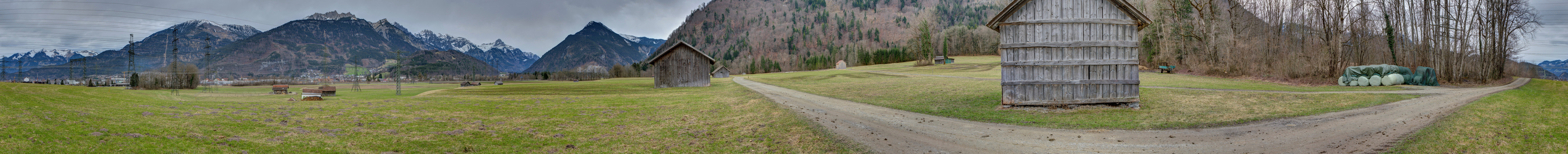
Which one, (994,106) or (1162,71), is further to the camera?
(1162,71)

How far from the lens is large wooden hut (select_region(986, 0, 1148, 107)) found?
12602 mm

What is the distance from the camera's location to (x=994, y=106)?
13.7m

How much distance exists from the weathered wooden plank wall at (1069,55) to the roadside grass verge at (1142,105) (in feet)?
1.58

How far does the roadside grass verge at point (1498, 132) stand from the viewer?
684 centimetres

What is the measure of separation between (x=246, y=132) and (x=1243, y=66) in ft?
139

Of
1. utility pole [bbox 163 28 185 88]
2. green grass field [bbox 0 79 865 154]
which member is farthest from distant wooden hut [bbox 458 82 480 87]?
green grass field [bbox 0 79 865 154]

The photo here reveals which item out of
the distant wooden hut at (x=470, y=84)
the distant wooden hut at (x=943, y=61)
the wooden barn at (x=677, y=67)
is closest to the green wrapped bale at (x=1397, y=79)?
the wooden barn at (x=677, y=67)

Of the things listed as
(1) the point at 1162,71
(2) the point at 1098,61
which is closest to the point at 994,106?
(2) the point at 1098,61

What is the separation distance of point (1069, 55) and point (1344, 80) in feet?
58.9

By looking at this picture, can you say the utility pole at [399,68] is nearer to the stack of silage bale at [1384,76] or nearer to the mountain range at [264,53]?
the mountain range at [264,53]

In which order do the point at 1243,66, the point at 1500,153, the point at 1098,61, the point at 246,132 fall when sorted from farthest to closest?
the point at 1243,66 → the point at 1098,61 → the point at 1500,153 → the point at 246,132

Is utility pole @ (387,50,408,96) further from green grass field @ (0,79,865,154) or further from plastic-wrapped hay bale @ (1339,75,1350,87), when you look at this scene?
plastic-wrapped hay bale @ (1339,75,1350,87)

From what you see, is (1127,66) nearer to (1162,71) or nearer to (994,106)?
(994,106)

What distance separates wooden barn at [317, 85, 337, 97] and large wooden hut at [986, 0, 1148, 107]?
57.5ft
